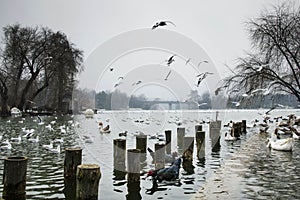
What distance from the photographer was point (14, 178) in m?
7.89

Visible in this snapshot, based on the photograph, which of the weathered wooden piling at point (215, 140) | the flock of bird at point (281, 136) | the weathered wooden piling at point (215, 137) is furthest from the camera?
the weathered wooden piling at point (215, 137)

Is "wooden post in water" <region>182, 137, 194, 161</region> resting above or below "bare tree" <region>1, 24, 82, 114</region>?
below

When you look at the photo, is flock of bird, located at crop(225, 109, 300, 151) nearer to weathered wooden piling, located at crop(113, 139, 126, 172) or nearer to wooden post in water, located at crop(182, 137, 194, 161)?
wooden post in water, located at crop(182, 137, 194, 161)

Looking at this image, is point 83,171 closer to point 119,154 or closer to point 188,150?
point 119,154

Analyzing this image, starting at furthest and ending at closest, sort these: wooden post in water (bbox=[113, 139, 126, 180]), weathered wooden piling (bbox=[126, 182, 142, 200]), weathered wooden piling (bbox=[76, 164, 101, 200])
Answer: wooden post in water (bbox=[113, 139, 126, 180]), weathered wooden piling (bbox=[126, 182, 142, 200]), weathered wooden piling (bbox=[76, 164, 101, 200])

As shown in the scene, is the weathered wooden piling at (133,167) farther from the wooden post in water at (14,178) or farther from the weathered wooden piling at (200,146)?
the weathered wooden piling at (200,146)

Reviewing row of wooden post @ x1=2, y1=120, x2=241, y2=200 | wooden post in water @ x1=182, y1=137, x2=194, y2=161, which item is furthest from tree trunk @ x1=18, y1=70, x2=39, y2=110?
wooden post in water @ x1=182, y1=137, x2=194, y2=161

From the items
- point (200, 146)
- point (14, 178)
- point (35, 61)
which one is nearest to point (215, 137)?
point (200, 146)

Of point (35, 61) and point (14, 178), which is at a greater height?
point (35, 61)

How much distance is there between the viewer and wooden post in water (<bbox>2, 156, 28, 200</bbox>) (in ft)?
25.6

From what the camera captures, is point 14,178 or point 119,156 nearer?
point 14,178

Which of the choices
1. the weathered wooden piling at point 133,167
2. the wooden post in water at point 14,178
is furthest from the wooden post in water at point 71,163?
the wooden post in water at point 14,178

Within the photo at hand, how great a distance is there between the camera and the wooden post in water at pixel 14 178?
781 centimetres

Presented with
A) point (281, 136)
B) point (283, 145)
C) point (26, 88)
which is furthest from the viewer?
point (26, 88)
